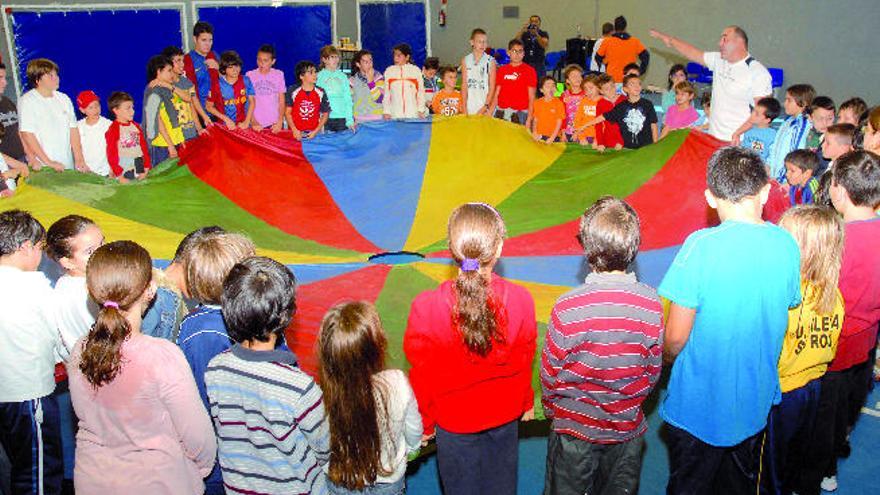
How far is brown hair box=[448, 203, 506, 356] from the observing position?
7.56ft

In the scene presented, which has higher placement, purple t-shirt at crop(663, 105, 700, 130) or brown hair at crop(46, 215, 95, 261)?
purple t-shirt at crop(663, 105, 700, 130)

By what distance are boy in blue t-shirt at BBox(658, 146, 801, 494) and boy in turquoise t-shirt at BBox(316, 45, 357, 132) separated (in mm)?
4746

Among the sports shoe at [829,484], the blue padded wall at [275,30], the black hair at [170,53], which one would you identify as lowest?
Answer: the sports shoe at [829,484]

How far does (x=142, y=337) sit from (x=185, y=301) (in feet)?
2.38

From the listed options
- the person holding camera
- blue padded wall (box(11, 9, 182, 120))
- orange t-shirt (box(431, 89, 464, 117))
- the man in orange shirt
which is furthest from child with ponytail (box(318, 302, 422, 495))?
the person holding camera

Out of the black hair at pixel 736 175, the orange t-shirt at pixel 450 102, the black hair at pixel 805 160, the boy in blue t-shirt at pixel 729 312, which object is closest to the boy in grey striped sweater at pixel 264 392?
the boy in blue t-shirt at pixel 729 312

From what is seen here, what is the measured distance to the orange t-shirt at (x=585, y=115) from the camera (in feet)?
20.7

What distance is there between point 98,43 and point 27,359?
7.46 metres

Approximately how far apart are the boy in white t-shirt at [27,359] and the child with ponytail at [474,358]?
133cm

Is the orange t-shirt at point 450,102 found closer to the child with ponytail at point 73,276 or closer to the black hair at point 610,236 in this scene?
the child with ponytail at point 73,276

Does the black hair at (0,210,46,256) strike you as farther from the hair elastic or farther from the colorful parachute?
the hair elastic

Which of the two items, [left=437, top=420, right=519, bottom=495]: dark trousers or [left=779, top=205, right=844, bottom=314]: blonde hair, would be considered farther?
[left=779, top=205, right=844, bottom=314]: blonde hair

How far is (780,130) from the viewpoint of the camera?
16.3 ft

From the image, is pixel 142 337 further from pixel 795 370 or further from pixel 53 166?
pixel 53 166
